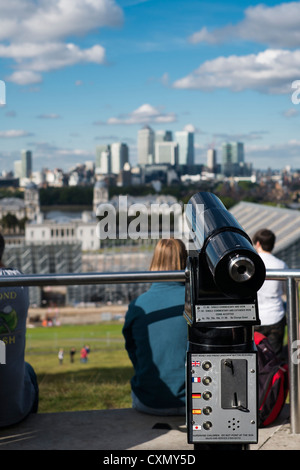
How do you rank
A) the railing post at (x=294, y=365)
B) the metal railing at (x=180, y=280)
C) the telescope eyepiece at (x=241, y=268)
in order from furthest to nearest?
the railing post at (x=294, y=365)
the metal railing at (x=180, y=280)
the telescope eyepiece at (x=241, y=268)

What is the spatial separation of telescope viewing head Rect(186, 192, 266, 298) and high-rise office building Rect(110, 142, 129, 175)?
6289 inches

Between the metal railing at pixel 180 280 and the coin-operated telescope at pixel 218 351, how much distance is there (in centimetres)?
107

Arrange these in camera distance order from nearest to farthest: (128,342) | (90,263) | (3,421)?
(3,421), (128,342), (90,263)

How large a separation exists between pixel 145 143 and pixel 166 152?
1714cm

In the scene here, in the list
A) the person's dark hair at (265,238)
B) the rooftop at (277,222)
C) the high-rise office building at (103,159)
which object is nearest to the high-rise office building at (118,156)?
the high-rise office building at (103,159)

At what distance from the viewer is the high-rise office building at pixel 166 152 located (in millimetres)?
155625

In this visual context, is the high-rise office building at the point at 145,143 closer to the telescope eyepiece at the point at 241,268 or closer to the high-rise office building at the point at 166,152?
the high-rise office building at the point at 166,152

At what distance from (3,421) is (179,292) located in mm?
1065

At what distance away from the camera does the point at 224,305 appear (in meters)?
1.70

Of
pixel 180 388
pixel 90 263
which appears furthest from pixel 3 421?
pixel 90 263

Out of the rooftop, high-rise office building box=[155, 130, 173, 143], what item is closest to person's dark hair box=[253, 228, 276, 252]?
the rooftop
